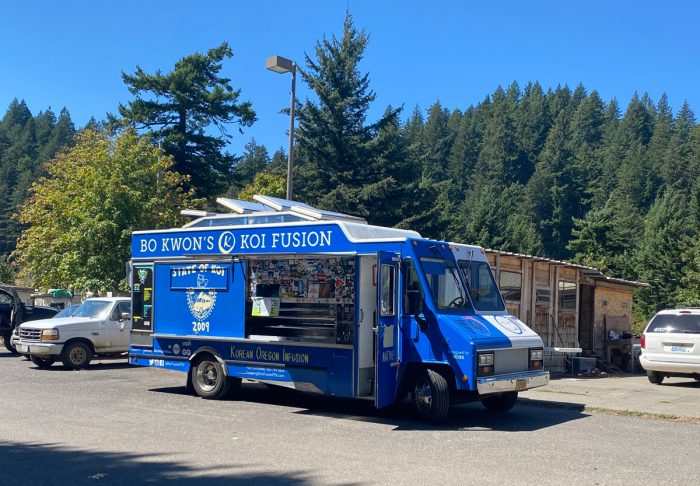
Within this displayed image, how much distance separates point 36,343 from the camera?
16938 mm

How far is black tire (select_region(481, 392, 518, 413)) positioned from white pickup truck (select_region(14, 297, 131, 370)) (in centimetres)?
981

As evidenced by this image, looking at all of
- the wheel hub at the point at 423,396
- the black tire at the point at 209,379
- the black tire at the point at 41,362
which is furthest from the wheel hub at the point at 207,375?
the black tire at the point at 41,362

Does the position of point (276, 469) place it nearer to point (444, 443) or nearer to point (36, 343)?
point (444, 443)

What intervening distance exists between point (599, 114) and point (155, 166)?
11410 cm

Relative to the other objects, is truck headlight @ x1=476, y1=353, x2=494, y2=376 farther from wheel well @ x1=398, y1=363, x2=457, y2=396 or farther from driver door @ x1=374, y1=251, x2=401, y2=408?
driver door @ x1=374, y1=251, x2=401, y2=408

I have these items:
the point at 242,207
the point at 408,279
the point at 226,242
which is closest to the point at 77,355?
the point at 242,207

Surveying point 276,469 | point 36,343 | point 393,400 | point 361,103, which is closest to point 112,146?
point 361,103

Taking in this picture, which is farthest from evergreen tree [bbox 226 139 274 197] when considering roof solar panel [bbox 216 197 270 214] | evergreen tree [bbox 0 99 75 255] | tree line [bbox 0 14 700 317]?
roof solar panel [bbox 216 197 270 214]

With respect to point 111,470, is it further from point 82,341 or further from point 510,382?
point 82,341

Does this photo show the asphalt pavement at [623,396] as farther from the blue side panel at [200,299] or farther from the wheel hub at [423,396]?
the blue side panel at [200,299]

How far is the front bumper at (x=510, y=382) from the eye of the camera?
1008 centimetres

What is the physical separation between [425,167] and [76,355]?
42427mm

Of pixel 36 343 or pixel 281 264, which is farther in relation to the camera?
pixel 36 343

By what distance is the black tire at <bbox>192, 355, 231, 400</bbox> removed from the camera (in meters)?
12.3
